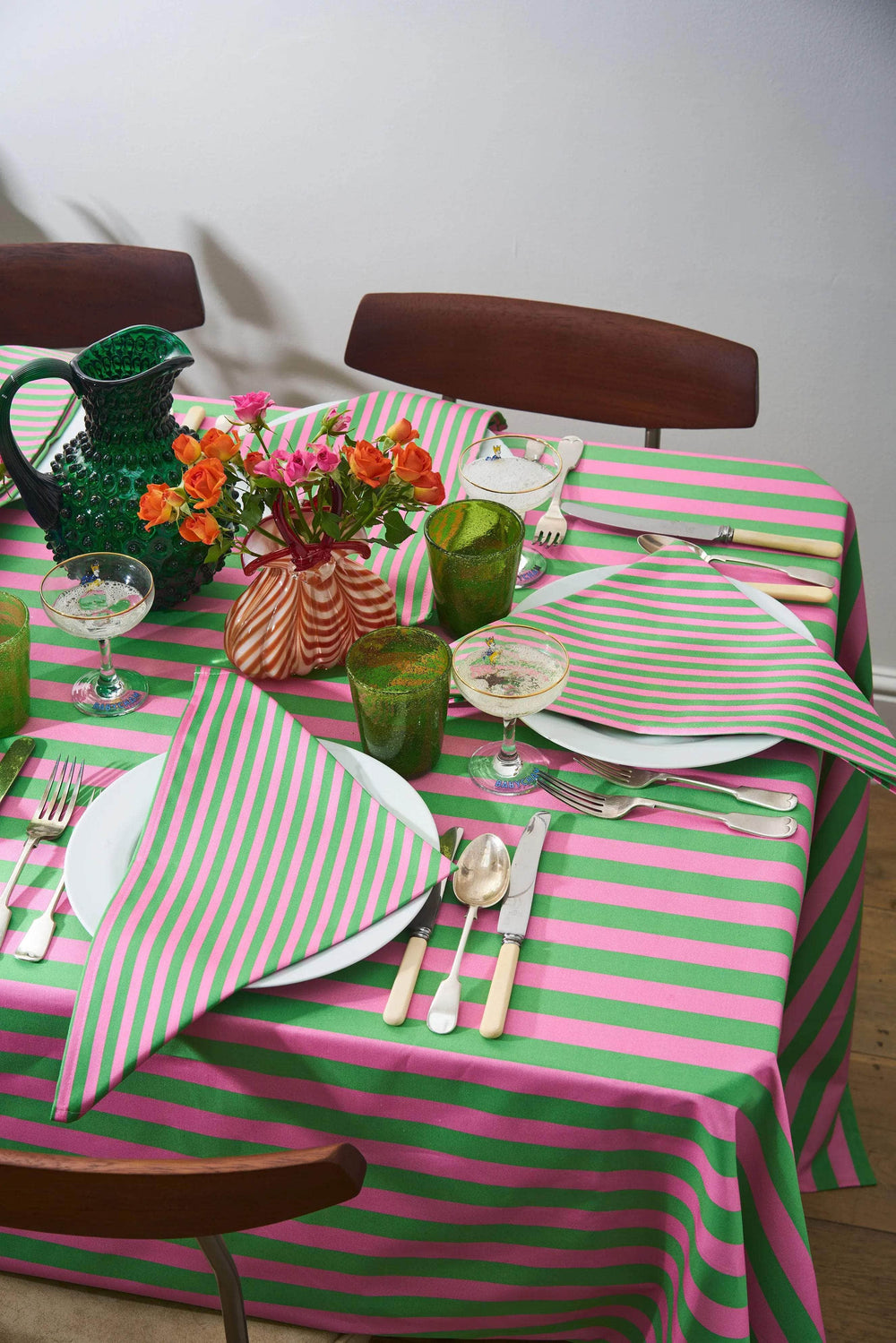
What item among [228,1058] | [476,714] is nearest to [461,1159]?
[228,1058]

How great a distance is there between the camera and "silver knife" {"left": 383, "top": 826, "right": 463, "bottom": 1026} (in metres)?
0.79

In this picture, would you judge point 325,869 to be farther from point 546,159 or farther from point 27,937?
point 546,159

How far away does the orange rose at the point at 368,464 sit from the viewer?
0.96 metres

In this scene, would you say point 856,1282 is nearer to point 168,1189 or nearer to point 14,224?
point 168,1189

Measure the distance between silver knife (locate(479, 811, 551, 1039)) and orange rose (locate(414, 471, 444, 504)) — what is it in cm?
28

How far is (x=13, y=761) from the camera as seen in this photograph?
3.32 ft

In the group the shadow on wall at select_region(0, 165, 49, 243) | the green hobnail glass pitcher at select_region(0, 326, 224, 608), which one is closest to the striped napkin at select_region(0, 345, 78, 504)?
the green hobnail glass pitcher at select_region(0, 326, 224, 608)

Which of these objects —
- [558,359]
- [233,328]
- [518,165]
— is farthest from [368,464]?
[233,328]

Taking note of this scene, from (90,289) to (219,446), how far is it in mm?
1020

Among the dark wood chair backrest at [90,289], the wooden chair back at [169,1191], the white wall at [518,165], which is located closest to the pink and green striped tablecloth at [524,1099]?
the wooden chair back at [169,1191]

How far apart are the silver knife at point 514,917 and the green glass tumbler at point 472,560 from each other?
0.25 meters

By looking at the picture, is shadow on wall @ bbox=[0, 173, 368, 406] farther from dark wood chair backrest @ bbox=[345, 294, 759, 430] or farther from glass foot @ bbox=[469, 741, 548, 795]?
A: glass foot @ bbox=[469, 741, 548, 795]

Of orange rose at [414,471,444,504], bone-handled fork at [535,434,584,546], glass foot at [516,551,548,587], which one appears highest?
orange rose at [414,471,444,504]

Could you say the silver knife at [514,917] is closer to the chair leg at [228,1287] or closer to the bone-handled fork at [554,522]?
the chair leg at [228,1287]
